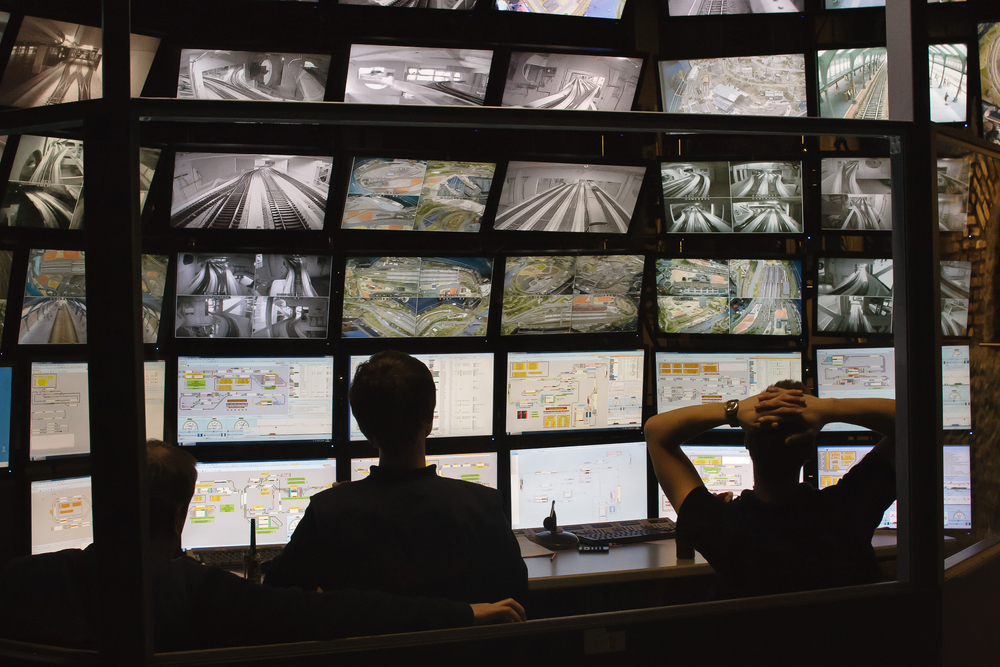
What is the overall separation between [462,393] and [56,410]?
1.47 metres

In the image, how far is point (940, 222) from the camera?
5.22 ft

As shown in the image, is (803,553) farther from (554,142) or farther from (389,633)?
(554,142)

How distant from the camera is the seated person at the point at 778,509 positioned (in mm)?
1377

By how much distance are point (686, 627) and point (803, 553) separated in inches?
11.2

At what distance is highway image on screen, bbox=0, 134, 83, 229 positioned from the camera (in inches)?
90.8

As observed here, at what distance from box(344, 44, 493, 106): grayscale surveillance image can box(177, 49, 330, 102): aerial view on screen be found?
142 millimetres

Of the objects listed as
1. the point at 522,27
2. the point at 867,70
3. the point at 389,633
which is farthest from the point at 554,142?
the point at 389,633

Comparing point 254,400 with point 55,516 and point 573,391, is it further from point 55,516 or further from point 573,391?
point 573,391

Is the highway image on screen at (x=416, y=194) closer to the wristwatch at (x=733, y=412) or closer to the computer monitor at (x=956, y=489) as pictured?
the wristwatch at (x=733, y=412)

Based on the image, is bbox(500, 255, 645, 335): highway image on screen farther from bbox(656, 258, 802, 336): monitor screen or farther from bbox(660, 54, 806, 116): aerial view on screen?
bbox(660, 54, 806, 116): aerial view on screen

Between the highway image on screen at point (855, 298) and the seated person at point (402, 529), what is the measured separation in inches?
84.7

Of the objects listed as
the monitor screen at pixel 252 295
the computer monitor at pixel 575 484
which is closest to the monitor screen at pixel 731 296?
the computer monitor at pixel 575 484

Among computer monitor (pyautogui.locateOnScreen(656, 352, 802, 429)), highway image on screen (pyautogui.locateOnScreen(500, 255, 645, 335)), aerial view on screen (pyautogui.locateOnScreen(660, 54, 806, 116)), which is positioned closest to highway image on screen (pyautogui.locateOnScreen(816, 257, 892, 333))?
computer monitor (pyautogui.locateOnScreen(656, 352, 802, 429))

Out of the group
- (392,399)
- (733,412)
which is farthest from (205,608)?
(733,412)
